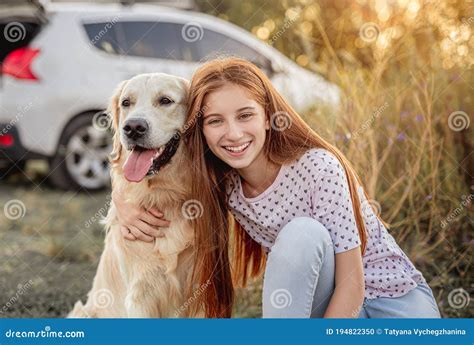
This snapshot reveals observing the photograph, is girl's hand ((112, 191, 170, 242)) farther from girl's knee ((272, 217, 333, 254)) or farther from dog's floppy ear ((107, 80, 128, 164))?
girl's knee ((272, 217, 333, 254))

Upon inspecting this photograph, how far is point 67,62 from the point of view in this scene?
14.6 feet

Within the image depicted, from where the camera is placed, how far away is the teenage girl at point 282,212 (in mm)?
2082

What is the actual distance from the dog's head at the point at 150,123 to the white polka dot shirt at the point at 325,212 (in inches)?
10.7

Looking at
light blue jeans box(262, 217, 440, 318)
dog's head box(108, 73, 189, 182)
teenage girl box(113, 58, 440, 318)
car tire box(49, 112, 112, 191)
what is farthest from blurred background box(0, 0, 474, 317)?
light blue jeans box(262, 217, 440, 318)

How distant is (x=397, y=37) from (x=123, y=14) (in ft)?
6.55

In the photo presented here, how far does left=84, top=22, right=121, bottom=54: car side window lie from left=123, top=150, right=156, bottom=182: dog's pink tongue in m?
2.15

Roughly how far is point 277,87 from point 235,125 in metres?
1.36

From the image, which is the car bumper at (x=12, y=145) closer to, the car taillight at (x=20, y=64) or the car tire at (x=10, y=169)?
the car taillight at (x=20, y=64)

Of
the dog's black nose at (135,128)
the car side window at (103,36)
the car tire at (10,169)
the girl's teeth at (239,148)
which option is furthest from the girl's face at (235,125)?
the car tire at (10,169)

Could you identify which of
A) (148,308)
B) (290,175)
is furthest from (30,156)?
(290,175)

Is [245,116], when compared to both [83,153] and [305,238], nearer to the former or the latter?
[305,238]

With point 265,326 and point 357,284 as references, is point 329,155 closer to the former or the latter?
point 357,284

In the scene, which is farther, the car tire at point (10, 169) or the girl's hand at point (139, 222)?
the car tire at point (10, 169)

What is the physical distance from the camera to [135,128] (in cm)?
229
